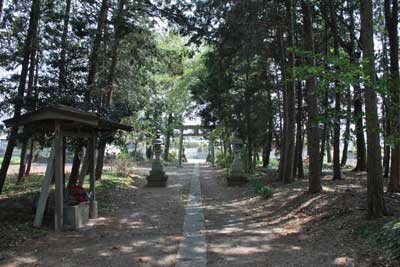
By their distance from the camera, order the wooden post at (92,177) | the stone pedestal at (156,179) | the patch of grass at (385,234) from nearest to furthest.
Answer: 1. the patch of grass at (385,234)
2. the wooden post at (92,177)
3. the stone pedestal at (156,179)

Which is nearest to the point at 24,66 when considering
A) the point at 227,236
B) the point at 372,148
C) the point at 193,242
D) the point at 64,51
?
the point at 64,51

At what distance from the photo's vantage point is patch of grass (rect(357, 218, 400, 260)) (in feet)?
18.6

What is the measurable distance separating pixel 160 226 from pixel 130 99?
8.98 metres

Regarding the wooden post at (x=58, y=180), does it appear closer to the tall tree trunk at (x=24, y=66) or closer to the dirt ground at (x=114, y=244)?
the dirt ground at (x=114, y=244)

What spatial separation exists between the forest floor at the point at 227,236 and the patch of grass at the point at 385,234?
0.10 metres

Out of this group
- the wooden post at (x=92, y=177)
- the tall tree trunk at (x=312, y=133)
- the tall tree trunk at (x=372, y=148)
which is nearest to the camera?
the tall tree trunk at (x=372, y=148)

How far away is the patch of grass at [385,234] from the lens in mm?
5656

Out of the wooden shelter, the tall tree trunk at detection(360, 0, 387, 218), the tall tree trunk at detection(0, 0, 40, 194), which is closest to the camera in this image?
the tall tree trunk at detection(360, 0, 387, 218)

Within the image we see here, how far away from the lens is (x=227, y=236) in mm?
8078

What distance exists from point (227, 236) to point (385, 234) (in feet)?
9.50

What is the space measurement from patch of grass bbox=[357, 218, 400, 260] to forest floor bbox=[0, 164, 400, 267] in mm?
104

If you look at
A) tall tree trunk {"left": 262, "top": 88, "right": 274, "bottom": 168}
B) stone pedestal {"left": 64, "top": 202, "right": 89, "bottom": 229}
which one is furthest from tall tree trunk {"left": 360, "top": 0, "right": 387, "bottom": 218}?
tall tree trunk {"left": 262, "top": 88, "right": 274, "bottom": 168}

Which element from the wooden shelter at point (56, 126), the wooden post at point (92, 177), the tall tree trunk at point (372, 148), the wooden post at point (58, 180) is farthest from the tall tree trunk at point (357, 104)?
the wooden post at point (92, 177)

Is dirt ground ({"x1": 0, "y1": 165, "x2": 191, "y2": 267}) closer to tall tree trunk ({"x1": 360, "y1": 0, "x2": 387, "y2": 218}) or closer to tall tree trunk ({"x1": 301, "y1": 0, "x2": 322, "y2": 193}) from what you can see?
tall tree trunk ({"x1": 360, "y1": 0, "x2": 387, "y2": 218})
